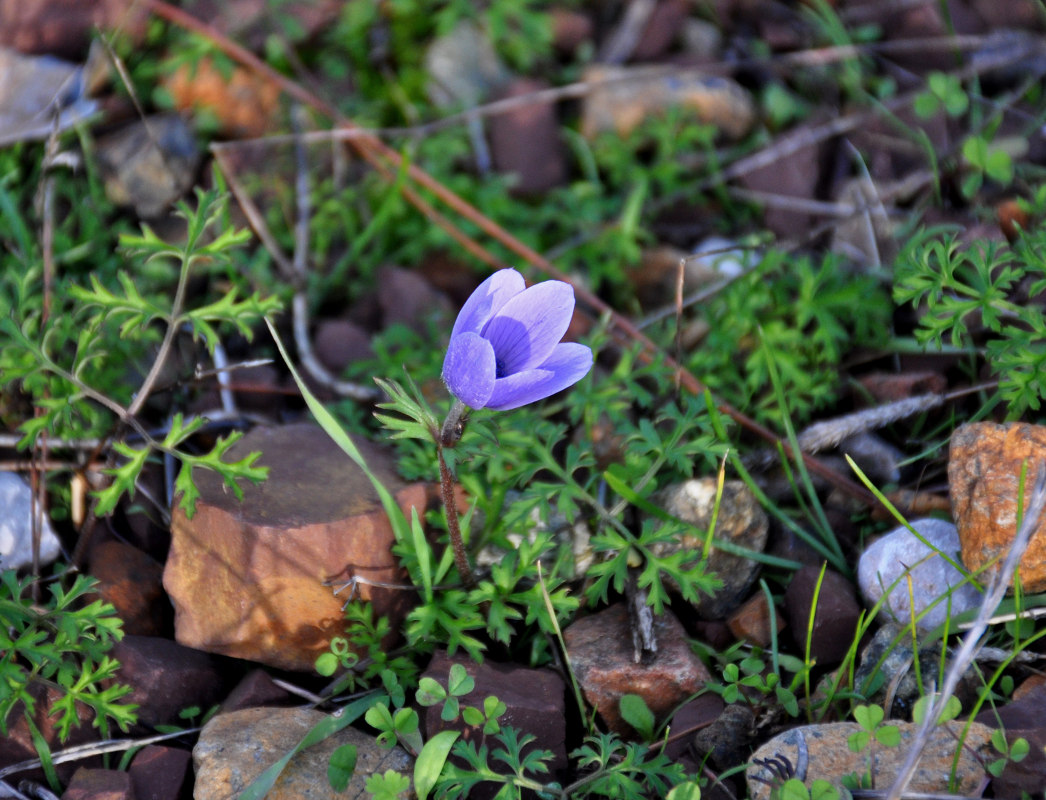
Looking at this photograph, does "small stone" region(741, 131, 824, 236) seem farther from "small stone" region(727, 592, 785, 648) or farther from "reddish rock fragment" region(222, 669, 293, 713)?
"reddish rock fragment" region(222, 669, 293, 713)

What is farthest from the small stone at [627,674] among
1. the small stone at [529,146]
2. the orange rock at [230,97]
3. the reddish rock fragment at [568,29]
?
the reddish rock fragment at [568,29]

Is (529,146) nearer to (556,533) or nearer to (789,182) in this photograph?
(789,182)

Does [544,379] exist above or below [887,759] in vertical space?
above

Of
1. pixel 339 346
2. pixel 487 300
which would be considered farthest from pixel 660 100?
pixel 487 300

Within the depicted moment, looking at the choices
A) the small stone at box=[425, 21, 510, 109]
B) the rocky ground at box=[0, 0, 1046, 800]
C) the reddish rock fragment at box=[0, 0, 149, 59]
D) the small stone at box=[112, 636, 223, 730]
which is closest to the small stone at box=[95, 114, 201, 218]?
the rocky ground at box=[0, 0, 1046, 800]

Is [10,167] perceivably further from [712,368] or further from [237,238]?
[712,368]
